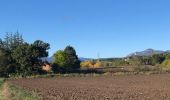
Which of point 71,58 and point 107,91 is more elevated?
point 71,58

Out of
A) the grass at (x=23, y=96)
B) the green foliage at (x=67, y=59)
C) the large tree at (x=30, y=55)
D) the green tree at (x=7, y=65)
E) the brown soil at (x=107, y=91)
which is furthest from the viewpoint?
the green foliage at (x=67, y=59)

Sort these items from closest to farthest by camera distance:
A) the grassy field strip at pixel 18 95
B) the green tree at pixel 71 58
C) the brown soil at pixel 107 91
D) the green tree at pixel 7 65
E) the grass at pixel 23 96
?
the brown soil at pixel 107 91 → the grass at pixel 23 96 → the grassy field strip at pixel 18 95 → the green tree at pixel 7 65 → the green tree at pixel 71 58

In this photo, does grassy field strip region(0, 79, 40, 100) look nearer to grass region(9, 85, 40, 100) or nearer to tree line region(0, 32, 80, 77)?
grass region(9, 85, 40, 100)

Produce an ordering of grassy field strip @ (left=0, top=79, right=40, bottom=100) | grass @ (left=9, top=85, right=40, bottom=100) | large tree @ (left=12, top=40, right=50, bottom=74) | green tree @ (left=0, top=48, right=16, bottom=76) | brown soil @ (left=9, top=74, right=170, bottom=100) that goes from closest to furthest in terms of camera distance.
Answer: brown soil @ (left=9, top=74, right=170, bottom=100)
grass @ (left=9, top=85, right=40, bottom=100)
grassy field strip @ (left=0, top=79, right=40, bottom=100)
large tree @ (left=12, top=40, right=50, bottom=74)
green tree @ (left=0, top=48, right=16, bottom=76)

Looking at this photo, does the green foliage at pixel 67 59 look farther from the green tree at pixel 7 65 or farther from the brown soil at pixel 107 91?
the brown soil at pixel 107 91

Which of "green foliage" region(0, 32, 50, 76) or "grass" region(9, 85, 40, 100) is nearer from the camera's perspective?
"grass" region(9, 85, 40, 100)

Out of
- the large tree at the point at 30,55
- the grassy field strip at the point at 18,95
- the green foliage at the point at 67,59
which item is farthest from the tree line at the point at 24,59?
the grassy field strip at the point at 18,95

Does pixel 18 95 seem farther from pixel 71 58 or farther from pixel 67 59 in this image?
pixel 71 58

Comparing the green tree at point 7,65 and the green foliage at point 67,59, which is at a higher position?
the green foliage at point 67,59

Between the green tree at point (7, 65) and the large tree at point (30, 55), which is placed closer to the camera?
the large tree at point (30, 55)

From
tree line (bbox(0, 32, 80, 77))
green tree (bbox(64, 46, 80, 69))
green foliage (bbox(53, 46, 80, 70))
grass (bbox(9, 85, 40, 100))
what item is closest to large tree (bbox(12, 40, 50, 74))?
tree line (bbox(0, 32, 80, 77))

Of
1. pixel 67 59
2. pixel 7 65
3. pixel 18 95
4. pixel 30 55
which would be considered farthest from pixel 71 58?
pixel 18 95

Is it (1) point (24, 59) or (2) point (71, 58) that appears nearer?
(1) point (24, 59)

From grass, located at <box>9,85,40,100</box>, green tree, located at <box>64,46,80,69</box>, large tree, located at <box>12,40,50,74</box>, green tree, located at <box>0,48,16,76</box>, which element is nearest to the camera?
grass, located at <box>9,85,40,100</box>
